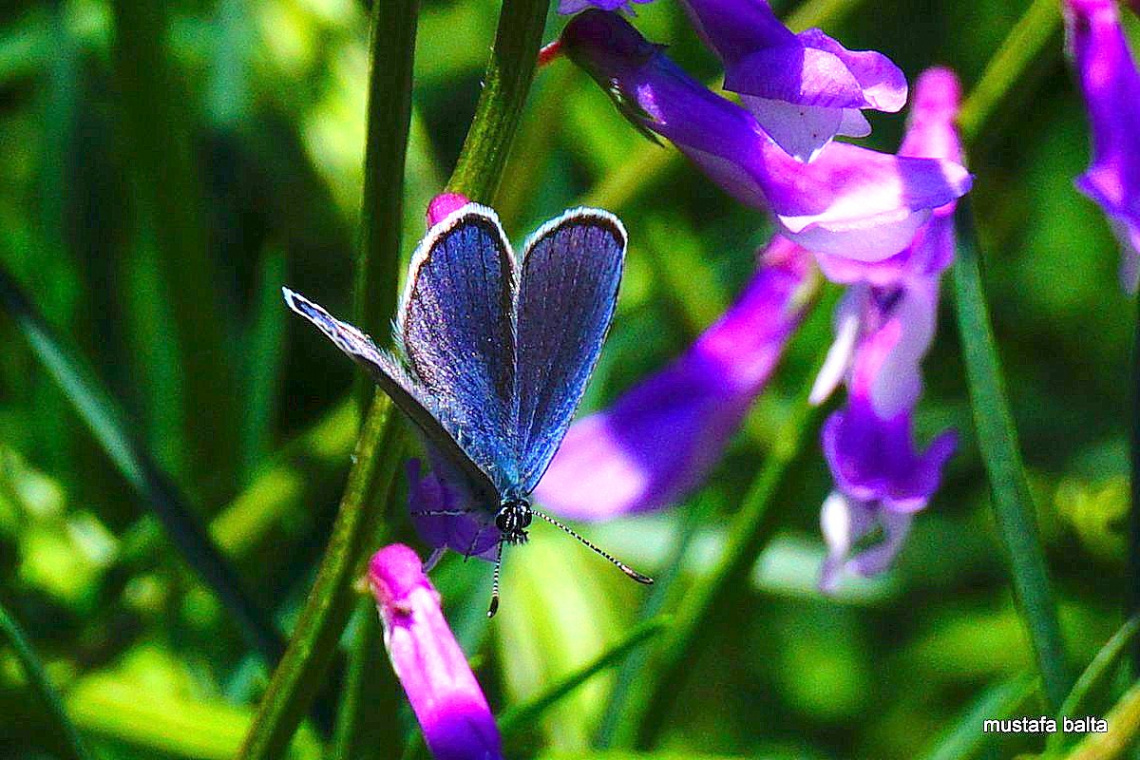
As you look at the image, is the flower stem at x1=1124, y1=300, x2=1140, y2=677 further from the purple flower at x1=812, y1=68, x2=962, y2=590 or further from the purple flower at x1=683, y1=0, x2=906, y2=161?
the purple flower at x1=683, y1=0, x2=906, y2=161

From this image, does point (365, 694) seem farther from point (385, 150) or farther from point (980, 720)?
point (980, 720)

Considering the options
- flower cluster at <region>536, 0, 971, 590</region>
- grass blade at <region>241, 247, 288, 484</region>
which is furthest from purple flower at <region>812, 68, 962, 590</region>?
grass blade at <region>241, 247, 288, 484</region>

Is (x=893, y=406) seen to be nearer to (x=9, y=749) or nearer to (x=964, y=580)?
(x=9, y=749)

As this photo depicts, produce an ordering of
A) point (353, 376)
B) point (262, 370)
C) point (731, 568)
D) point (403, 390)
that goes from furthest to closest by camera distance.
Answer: point (262, 370), point (353, 376), point (731, 568), point (403, 390)

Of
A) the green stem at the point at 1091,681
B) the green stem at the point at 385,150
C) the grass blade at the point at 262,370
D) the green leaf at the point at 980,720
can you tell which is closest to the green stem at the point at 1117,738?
the green stem at the point at 1091,681

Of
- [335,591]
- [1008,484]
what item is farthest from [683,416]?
[335,591]
